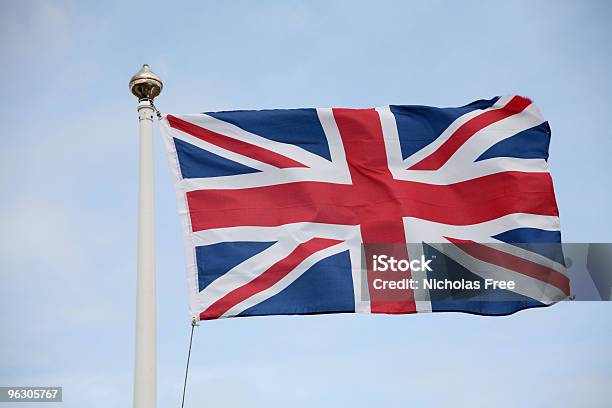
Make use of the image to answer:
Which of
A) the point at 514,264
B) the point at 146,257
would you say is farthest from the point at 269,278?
the point at 514,264

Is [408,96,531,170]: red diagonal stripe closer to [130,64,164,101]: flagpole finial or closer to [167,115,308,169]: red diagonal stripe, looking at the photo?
[167,115,308,169]: red diagonal stripe

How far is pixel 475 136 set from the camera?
40.2ft

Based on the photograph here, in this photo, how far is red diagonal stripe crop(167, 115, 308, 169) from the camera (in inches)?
444

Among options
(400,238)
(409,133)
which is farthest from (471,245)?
(409,133)

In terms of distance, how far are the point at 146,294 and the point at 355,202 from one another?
3495 mm

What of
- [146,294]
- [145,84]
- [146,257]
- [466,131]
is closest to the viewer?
[146,294]

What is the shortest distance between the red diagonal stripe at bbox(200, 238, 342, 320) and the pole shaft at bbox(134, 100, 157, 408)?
123 centimetres

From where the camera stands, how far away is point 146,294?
9188mm

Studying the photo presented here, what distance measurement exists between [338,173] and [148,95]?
286 cm

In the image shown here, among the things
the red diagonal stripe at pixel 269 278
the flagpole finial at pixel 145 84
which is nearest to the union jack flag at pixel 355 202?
the red diagonal stripe at pixel 269 278

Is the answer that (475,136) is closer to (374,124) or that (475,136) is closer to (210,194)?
(374,124)

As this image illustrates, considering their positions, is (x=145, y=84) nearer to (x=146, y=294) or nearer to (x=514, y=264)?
(x=146, y=294)

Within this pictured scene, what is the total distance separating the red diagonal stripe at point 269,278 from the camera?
34.1 ft

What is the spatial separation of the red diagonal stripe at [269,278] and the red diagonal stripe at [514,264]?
71.8 inches
